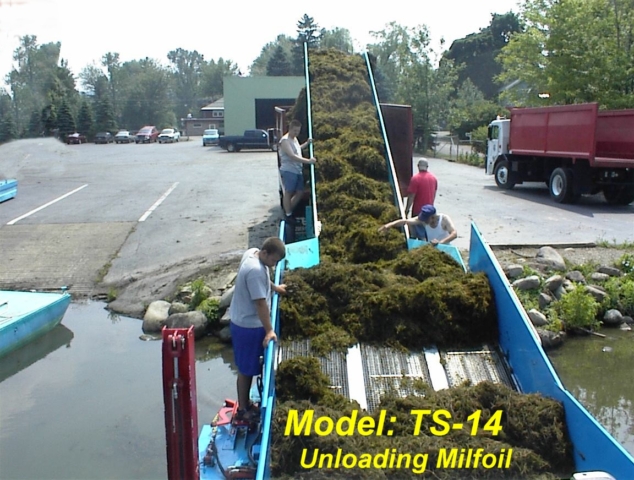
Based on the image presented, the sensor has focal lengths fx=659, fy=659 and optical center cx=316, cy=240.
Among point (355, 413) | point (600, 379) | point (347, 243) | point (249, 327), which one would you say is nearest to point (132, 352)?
point (347, 243)

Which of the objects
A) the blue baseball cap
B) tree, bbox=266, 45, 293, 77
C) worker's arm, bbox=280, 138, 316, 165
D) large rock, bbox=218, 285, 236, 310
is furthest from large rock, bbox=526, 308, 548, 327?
tree, bbox=266, 45, 293, 77

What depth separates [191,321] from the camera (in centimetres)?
931

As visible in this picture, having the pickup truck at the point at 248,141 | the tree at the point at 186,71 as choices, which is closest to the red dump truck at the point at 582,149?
the pickup truck at the point at 248,141

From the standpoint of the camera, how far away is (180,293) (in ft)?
34.0

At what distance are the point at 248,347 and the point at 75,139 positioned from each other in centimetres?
3803

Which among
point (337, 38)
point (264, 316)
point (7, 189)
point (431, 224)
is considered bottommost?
point (7, 189)

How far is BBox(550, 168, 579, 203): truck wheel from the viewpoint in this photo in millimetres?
16719

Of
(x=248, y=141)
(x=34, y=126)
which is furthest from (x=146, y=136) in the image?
(x=34, y=126)

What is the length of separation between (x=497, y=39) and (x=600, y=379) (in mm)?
73972

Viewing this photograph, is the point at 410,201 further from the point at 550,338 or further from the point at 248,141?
the point at 248,141

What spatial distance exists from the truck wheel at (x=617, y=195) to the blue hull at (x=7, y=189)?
1622cm

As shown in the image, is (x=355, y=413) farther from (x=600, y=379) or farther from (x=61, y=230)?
(x=61, y=230)

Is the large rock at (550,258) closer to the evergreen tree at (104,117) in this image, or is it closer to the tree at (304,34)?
the evergreen tree at (104,117)

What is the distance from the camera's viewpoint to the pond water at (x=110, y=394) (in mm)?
6133
